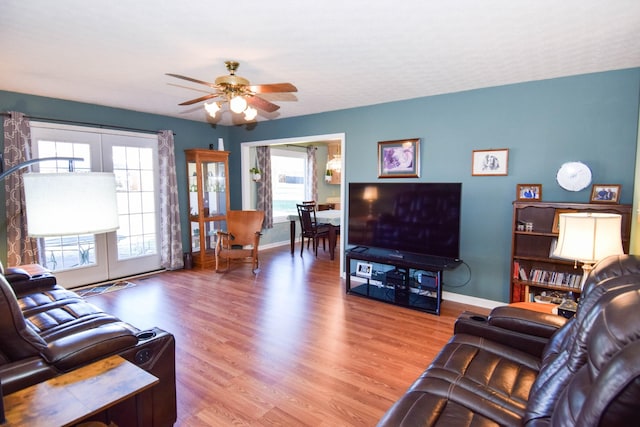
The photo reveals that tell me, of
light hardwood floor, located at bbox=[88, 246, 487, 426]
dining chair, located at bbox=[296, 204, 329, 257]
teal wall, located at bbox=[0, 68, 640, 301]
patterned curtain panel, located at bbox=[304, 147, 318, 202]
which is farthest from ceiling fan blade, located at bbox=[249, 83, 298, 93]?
patterned curtain panel, located at bbox=[304, 147, 318, 202]

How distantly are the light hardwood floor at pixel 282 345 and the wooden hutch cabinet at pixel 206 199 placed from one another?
2.85ft

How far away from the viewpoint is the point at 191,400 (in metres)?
2.26

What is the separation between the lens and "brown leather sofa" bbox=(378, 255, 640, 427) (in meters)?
0.84

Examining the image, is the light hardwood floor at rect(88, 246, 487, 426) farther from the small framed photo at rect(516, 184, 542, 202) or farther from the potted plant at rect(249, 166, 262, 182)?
the potted plant at rect(249, 166, 262, 182)

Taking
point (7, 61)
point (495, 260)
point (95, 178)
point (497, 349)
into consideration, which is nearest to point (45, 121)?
point (7, 61)

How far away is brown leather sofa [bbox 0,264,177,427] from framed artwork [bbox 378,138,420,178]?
3.34m

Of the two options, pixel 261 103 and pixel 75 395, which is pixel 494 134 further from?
pixel 75 395

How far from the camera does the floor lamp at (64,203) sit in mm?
1477

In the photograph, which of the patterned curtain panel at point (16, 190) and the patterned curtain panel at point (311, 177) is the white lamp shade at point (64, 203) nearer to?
the patterned curtain panel at point (16, 190)

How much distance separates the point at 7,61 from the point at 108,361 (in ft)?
10.1

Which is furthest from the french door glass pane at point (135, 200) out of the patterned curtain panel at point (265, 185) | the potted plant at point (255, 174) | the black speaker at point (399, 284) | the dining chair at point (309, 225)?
the black speaker at point (399, 284)

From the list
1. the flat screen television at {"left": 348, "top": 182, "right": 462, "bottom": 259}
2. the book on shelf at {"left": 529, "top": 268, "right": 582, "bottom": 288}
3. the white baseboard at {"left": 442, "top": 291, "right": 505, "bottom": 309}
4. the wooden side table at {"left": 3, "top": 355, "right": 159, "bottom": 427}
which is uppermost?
the flat screen television at {"left": 348, "top": 182, "right": 462, "bottom": 259}

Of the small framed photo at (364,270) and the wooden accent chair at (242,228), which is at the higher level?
the wooden accent chair at (242,228)

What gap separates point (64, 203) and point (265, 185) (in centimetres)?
563
